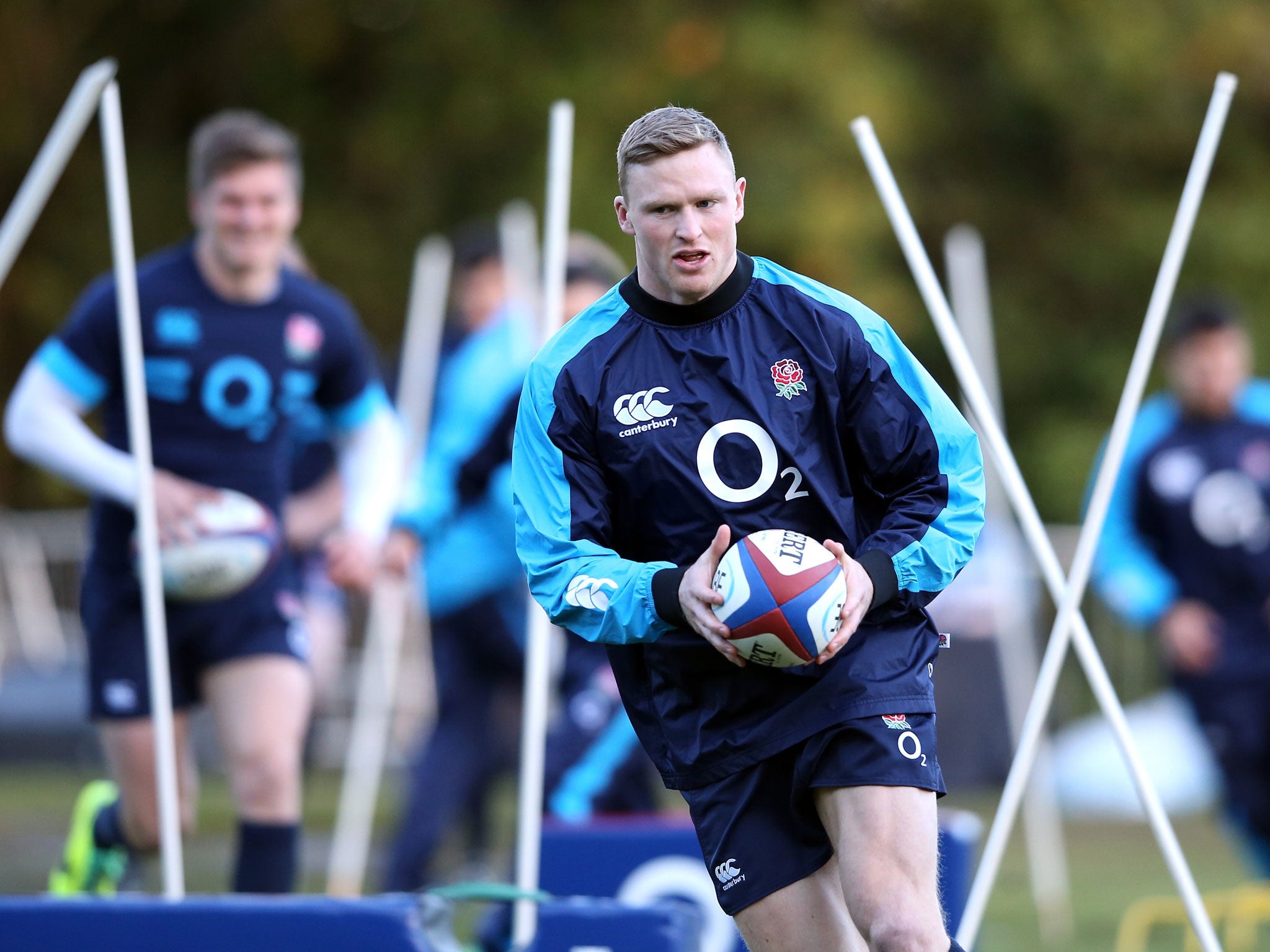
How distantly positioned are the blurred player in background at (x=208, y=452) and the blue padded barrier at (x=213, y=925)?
126 cm

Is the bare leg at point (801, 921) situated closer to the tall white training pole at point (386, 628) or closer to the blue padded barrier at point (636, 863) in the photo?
the blue padded barrier at point (636, 863)

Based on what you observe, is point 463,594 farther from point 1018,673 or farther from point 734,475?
point 1018,673

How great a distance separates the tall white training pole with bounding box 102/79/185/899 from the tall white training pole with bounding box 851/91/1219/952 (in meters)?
2.17

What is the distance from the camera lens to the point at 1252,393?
30.5ft

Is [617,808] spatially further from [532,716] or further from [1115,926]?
[1115,926]

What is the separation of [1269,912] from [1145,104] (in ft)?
50.4

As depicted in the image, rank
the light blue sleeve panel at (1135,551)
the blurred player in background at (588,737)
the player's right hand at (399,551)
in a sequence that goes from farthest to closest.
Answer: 1. the light blue sleeve panel at (1135,551)
2. the player's right hand at (399,551)
3. the blurred player in background at (588,737)

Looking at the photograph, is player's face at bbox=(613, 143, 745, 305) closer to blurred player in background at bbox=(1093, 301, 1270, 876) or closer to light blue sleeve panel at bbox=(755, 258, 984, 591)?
light blue sleeve panel at bbox=(755, 258, 984, 591)

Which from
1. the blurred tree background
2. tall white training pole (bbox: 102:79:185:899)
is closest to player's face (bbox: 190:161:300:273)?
tall white training pole (bbox: 102:79:185:899)

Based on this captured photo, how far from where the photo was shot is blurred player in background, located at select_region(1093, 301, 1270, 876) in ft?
28.1

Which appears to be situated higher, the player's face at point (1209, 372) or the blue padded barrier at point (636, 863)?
the player's face at point (1209, 372)

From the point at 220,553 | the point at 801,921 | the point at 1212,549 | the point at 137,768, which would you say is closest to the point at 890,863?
the point at 801,921

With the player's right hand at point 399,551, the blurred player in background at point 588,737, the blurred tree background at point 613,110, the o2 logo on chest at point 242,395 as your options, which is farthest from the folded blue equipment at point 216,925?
the blurred tree background at point 613,110

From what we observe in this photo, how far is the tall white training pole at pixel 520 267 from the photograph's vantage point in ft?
31.7
